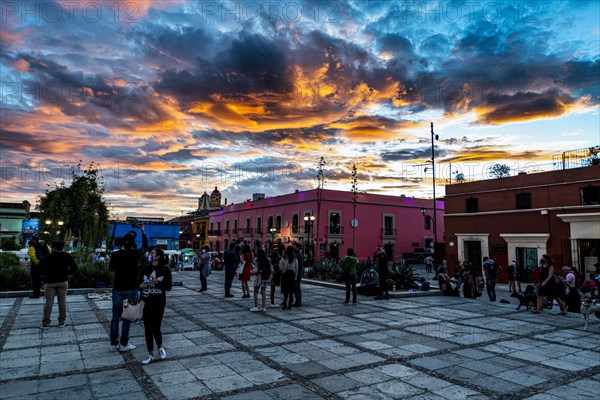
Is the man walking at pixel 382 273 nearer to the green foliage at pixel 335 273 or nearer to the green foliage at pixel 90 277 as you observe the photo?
the green foliage at pixel 335 273

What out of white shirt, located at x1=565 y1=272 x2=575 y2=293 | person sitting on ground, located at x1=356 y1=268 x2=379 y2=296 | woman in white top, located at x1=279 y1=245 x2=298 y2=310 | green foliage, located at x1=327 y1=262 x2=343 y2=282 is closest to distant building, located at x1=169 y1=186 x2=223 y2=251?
green foliage, located at x1=327 y1=262 x2=343 y2=282

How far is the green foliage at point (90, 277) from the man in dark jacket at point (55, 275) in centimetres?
581

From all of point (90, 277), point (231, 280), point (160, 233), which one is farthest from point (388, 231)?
point (90, 277)

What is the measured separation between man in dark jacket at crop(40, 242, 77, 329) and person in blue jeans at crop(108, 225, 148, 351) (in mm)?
1994

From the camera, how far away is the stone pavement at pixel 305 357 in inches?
179

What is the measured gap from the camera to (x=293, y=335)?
721cm

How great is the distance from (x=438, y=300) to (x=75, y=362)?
1068 centimetres

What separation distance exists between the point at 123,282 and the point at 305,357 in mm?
3039

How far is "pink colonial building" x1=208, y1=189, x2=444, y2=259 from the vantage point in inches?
1433

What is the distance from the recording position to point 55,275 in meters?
7.19

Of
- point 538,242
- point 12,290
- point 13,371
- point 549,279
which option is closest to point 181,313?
point 13,371

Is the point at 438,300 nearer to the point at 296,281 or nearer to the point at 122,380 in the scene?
the point at 296,281

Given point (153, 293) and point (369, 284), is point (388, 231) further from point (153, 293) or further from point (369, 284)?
point (153, 293)

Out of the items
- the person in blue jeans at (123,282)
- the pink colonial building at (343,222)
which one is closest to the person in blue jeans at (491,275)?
the person in blue jeans at (123,282)
